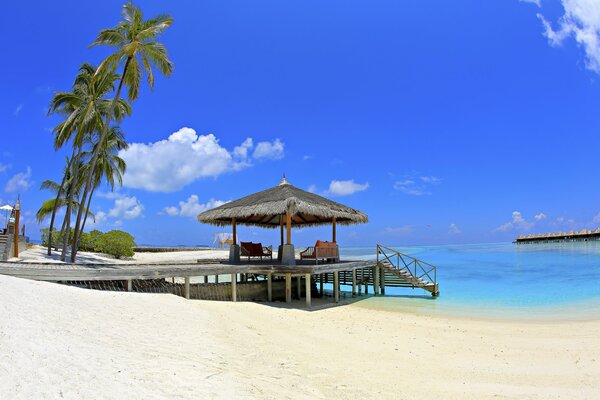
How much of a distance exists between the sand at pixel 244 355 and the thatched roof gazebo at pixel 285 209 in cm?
383

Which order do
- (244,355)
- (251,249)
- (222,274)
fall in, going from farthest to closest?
(251,249)
(222,274)
(244,355)

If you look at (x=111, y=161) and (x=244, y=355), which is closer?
(x=244, y=355)

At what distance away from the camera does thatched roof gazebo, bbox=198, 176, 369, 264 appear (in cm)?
1335

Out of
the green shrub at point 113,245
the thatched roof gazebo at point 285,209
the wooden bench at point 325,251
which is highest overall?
the thatched roof gazebo at point 285,209

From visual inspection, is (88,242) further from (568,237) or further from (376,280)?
(568,237)

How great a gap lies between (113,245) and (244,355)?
22.6 meters

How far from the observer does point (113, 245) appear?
1023 inches

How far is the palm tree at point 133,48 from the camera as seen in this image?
13.5 m

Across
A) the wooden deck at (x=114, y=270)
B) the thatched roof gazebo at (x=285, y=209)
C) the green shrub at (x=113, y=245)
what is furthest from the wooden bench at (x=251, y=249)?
the green shrub at (x=113, y=245)

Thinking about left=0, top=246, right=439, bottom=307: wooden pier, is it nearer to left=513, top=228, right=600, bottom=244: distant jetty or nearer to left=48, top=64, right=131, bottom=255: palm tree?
left=48, top=64, right=131, bottom=255: palm tree

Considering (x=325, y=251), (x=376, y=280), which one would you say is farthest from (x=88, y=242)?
(x=376, y=280)

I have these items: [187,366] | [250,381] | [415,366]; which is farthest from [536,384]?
[187,366]

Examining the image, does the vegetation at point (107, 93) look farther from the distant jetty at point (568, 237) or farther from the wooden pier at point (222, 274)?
the distant jetty at point (568, 237)

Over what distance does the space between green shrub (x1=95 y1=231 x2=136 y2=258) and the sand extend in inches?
727
